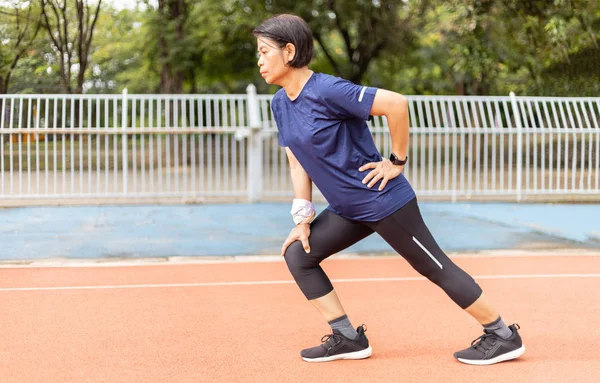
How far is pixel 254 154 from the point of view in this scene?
568 inches

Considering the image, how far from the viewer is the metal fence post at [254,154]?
14.3 meters

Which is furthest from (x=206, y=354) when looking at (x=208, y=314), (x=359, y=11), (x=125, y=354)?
(x=359, y=11)

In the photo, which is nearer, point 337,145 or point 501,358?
point 337,145

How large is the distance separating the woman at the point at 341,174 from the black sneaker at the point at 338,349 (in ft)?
0.60

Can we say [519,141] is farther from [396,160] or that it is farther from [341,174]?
[341,174]

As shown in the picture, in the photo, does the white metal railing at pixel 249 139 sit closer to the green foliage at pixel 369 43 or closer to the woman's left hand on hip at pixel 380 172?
the green foliage at pixel 369 43

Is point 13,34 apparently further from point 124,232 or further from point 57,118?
point 124,232

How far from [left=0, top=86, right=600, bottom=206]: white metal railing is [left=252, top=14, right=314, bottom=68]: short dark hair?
9.71 metres

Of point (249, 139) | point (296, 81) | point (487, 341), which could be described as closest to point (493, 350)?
point (487, 341)

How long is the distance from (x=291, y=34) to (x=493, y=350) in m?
2.03

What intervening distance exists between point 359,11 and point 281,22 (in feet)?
76.3

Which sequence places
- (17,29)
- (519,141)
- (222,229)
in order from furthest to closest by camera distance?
(17,29), (519,141), (222,229)

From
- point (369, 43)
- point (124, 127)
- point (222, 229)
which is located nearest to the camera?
point (222, 229)

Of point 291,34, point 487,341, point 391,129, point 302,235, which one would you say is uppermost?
point 291,34
